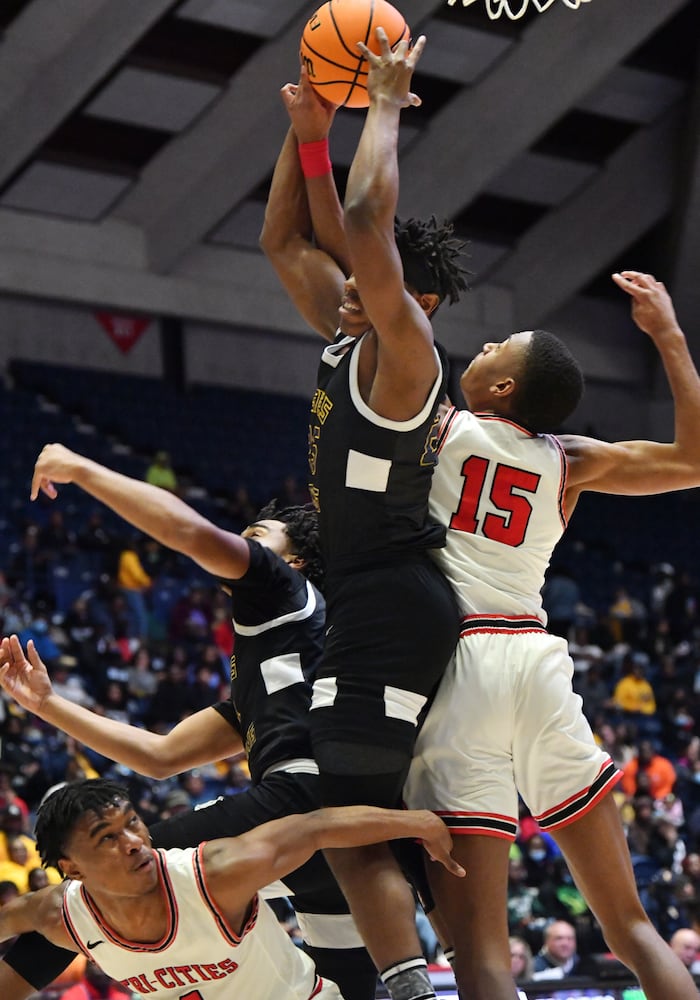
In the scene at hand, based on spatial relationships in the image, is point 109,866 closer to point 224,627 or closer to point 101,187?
point 224,627

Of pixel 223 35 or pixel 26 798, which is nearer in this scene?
pixel 26 798

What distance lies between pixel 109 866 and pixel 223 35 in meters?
14.2

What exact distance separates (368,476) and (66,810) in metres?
1.27

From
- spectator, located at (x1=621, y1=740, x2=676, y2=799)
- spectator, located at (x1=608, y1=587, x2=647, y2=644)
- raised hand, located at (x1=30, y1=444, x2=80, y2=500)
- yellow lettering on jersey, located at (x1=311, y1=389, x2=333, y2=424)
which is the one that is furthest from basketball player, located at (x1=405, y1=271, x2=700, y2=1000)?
spectator, located at (x1=608, y1=587, x2=647, y2=644)

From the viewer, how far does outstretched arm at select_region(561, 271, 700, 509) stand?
4.16 meters

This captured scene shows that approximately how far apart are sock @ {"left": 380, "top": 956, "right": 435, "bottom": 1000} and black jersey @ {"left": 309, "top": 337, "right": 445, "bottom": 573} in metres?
1.02

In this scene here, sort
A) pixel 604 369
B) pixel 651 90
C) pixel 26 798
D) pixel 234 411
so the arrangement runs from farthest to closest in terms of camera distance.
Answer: pixel 604 369
pixel 234 411
pixel 651 90
pixel 26 798

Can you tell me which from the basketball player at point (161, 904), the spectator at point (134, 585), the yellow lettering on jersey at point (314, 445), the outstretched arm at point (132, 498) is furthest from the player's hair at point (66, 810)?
the spectator at point (134, 585)

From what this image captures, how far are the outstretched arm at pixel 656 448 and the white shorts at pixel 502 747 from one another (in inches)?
23.7

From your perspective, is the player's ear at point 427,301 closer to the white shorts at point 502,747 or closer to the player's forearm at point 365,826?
the white shorts at point 502,747

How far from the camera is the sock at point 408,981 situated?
3.55m

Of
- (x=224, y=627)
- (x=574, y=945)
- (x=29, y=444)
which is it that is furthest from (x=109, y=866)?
(x=29, y=444)

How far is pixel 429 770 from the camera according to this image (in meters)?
3.84

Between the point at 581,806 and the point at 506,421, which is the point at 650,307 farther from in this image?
the point at 581,806
